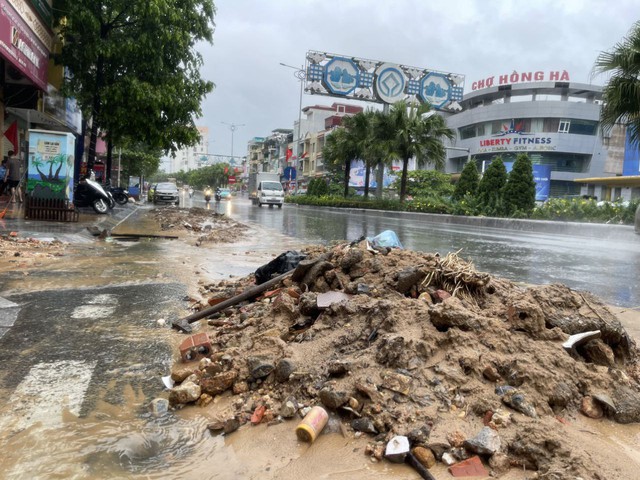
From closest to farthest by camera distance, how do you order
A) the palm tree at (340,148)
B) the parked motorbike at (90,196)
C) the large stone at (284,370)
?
the large stone at (284,370) < the parked motorbike at (90,196) < the palm tree at (340,148)

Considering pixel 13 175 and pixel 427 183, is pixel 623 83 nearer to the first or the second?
pixel 13 175

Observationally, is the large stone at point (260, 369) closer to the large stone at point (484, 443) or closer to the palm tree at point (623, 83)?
the large stone at point (484, 443)

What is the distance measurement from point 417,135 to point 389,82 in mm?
11224

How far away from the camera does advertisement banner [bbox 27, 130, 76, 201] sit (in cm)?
1145

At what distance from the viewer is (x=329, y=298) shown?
3.83 metres

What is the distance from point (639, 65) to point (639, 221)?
4314 mm

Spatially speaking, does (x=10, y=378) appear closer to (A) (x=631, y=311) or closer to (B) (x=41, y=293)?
(B) (x=41, y=293)

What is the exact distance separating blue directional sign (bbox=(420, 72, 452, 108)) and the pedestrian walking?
3527 cm

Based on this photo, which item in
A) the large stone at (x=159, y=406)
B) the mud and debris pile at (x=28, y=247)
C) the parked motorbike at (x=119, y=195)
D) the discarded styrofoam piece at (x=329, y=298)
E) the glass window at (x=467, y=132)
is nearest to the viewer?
the large stone at (x=159, y=406)

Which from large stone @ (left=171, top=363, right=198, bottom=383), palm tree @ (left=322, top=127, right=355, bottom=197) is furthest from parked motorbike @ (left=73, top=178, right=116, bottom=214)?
palm tree @ (left=322, top=127, right=355, bottom=197)

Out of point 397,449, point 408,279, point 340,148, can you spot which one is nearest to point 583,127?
point 340,148

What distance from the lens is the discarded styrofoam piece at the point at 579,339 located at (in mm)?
3025

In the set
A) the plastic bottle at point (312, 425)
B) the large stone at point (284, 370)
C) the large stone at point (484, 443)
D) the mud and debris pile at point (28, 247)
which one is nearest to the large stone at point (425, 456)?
the large stone at point (484, 443)

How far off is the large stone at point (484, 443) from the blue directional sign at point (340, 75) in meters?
40.5
